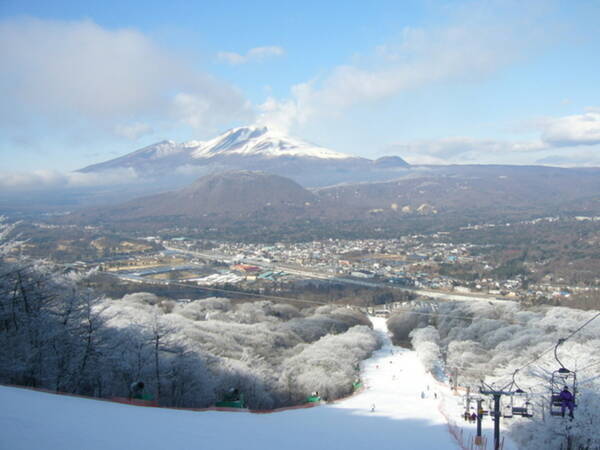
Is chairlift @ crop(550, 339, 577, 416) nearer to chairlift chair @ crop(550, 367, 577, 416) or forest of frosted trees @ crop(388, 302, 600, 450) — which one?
chairlift chair @ crop(550, 367, 577, 416)

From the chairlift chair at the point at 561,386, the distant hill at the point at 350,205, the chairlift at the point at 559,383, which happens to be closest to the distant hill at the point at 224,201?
the distant hill at the point at 350,205

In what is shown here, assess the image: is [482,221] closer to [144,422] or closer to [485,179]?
[485,179]

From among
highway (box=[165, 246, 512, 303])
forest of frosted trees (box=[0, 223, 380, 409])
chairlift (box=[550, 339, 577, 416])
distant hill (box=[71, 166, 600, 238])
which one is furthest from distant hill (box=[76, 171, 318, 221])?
chairlift (box=[550, 339, 577, 416])

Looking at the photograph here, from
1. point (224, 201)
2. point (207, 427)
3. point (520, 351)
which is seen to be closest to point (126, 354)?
point (207, 427)

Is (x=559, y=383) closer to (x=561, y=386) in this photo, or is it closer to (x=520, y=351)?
(x=561, y=386)

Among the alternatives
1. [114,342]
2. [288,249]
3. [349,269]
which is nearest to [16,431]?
[114,342]
